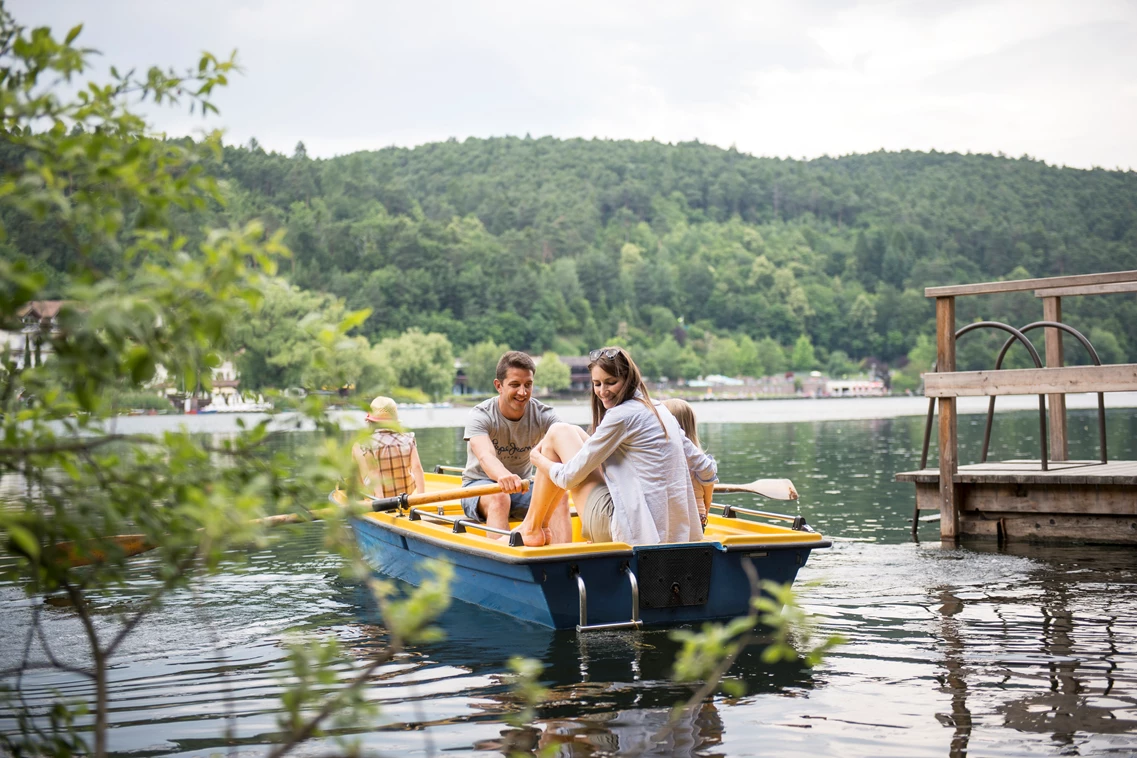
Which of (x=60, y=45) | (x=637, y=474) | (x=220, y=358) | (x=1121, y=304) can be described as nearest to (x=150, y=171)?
(x=60, y=45)

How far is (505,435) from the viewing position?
7977mm

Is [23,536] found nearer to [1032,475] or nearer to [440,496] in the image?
[440,496]

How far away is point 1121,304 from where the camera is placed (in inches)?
4471

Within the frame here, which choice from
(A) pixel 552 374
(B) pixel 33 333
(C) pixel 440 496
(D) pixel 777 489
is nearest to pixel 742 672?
(D) pixel 777 489

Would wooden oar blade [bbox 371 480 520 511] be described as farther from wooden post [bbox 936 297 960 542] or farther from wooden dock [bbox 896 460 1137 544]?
wooden dock [bbox 896 460 1137 544]

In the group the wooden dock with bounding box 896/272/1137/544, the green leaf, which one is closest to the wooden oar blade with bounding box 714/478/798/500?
the wooden dock with bounding box 896/272/1137/544

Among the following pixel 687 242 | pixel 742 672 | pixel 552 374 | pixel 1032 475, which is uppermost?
pixel 687 242

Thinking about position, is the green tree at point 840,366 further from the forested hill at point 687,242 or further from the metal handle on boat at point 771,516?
the metal handle on boat at point 771,516

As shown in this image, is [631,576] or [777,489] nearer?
[631,576]

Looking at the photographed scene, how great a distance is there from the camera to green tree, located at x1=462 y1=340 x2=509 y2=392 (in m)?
114

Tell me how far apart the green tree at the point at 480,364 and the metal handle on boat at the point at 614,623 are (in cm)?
10572

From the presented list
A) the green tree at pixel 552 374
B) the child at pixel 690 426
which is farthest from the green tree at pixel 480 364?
the child at pixel 690 426

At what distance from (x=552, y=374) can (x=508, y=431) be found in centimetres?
11079

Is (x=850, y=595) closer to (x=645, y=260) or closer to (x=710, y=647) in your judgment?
(x=710, y=647)
